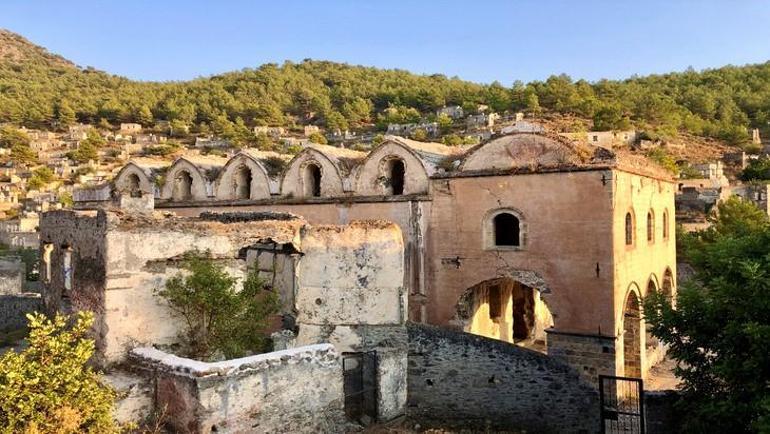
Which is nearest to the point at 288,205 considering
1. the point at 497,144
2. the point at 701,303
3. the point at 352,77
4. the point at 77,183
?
the point at 497,144

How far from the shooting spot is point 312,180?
1959 centimetres

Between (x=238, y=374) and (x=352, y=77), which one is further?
(x=352, y=77)

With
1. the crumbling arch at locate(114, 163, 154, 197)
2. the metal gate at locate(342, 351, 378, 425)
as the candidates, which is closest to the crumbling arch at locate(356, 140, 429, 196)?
the metal gate at locate(342, 351, 378, 425)

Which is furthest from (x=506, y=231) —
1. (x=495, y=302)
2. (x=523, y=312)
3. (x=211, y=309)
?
(x=211, y=309)

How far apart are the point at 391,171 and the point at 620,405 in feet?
29.5

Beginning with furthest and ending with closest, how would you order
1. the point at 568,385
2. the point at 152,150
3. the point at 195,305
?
1. the point at 152,150
2. the point at 568,385
3. the point at 195,305

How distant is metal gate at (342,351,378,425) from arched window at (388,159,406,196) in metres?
7.08

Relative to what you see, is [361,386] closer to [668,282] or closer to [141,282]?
[141,282]

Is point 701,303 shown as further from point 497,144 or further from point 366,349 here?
point 497,144

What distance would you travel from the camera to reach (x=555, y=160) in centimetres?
1512

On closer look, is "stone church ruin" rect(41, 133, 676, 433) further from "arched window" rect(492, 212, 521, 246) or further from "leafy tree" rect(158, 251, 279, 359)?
"leafy tree" rect(158, 251, 279, 359)

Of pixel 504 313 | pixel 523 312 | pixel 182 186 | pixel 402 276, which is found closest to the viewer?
pixel 402 276

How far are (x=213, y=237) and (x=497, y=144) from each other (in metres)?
8.21

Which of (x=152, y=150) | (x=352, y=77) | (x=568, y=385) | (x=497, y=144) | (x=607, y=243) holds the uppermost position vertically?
(x=352, y=77)
